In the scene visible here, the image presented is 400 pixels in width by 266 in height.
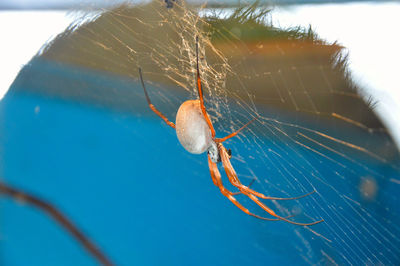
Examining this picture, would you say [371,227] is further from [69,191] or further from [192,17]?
[69,191]

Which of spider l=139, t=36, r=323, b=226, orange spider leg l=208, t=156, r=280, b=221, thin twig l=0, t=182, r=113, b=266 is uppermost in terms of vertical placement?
thin twig l=0, t=182, r=113, b=266

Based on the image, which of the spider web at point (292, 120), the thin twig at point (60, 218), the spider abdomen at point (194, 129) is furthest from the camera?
the spider abdomen at point (194, 129)

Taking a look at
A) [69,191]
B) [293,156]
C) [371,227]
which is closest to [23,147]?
[69,191]

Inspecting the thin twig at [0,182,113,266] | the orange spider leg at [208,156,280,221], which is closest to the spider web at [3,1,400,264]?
the orange spider leg at [208,156,280,221]

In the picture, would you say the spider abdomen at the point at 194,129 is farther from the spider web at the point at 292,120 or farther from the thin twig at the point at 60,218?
the thin twig at the point at 60,218

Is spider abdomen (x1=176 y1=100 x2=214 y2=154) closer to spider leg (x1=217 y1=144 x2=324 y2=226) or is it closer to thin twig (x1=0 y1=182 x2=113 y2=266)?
spider leg (x1=217 y1=144 x2=324 y2=226)

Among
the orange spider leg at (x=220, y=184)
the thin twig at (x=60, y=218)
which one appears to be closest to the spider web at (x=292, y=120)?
the orange spider leg at (x=220, y=184)

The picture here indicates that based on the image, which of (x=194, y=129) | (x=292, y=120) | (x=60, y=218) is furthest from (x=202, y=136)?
(x=60, y=218)
